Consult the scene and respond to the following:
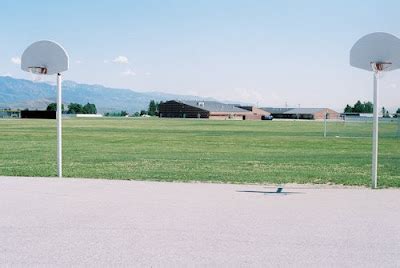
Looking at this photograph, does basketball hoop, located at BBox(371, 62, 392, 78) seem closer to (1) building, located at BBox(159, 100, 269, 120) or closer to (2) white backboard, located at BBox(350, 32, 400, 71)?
(2) white backboard, located at BBox(350, 32, 400, 71)

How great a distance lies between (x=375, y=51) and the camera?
12367 mm

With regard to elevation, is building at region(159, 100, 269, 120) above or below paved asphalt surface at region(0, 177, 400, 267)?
above

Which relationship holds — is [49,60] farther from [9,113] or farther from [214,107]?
[214,107]

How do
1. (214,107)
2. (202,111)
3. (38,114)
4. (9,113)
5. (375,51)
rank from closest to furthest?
(375,51) → (38,114) → (9,113) → (202,111) → (214,107)

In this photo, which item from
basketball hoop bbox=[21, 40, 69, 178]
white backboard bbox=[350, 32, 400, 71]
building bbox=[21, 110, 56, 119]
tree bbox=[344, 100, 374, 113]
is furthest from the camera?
tree bbox=[344, 100, 374, 113]

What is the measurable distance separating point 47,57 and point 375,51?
772 centimetres

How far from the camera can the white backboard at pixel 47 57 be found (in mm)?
14047

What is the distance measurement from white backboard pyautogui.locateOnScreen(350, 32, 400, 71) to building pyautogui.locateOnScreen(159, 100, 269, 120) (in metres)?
160

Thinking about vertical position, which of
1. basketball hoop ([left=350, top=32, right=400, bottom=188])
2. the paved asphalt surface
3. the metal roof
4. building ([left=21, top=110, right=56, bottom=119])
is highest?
the metal roof

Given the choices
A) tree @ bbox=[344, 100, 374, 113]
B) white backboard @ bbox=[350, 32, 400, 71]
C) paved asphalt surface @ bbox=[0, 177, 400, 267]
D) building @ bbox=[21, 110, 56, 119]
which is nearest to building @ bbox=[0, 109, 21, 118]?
building @ bbox=[21, 110, 56, 119]

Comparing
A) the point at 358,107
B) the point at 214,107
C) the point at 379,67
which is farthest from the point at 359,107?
the point at 379,67

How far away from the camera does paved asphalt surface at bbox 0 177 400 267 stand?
245 inches

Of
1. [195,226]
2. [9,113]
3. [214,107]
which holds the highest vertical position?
[214,107]

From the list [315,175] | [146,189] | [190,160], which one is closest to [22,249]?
[146,189]
